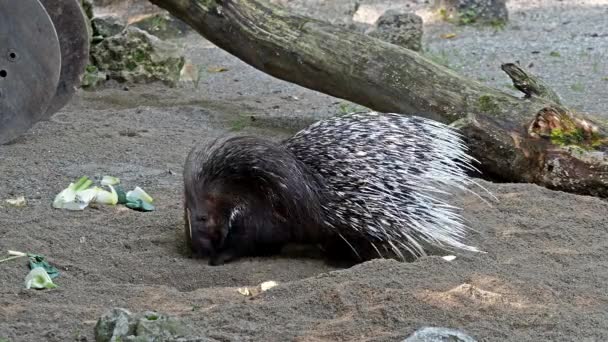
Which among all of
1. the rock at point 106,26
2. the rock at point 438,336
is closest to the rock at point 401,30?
the rock at point 106,26

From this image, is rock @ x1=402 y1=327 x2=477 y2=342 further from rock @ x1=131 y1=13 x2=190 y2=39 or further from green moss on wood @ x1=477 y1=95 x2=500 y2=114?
rock @ x1=131 y1=13 x2=190 y2=39

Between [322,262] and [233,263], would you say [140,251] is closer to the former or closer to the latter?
[233,263]

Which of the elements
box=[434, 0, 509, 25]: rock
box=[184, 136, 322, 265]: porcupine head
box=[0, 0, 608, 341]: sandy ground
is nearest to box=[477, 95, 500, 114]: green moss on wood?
box=[0, 0, 608, 341]: sandy ground

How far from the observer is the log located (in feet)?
13.6

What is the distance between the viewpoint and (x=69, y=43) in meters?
5.09

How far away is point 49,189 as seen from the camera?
4184mm

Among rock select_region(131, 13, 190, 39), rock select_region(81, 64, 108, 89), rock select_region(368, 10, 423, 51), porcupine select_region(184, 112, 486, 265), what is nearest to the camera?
porcupine select_region(184, 112, 486, 265)

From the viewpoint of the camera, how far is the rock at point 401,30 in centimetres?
774

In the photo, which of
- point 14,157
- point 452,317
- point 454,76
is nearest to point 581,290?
point 452,317

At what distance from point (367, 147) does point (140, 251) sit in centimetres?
94

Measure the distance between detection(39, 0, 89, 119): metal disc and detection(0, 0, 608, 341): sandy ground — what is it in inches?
9.2

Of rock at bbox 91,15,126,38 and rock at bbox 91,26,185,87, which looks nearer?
rock at bbox 91,26,185,87

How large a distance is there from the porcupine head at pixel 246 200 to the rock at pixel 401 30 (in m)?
4.33

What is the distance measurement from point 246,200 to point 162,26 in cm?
596
